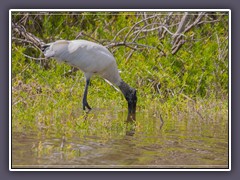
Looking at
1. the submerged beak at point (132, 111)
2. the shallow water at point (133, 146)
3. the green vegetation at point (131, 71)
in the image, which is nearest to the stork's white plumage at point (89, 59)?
the submerged beak at point (132, 111)

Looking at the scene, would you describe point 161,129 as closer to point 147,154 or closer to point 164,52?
point 147,154

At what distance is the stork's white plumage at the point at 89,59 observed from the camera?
8.83 metres

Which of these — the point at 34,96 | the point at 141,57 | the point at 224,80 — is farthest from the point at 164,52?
the point at 34,96

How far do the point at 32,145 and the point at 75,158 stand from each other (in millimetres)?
556

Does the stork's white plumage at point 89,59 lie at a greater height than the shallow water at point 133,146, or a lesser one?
greater

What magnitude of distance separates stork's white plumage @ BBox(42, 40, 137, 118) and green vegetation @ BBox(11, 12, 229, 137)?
0.51 feet

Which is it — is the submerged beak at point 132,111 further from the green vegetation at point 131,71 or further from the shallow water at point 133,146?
the shallow water at point 133,146

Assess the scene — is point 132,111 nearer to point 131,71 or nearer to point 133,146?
point 131,71

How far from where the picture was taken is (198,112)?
870cm

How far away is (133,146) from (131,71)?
9.06 feet

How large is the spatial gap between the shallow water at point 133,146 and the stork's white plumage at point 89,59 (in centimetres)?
83

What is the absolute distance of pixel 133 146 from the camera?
7277mm

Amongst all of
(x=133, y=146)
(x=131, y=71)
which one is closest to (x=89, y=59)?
(x=131, y=71)
